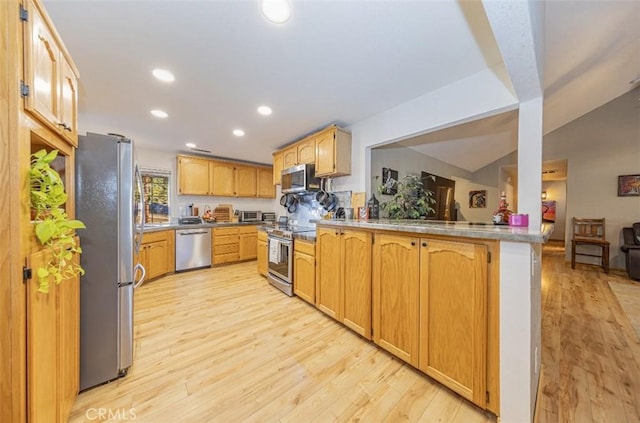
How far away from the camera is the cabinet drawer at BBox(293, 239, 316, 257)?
2.63m

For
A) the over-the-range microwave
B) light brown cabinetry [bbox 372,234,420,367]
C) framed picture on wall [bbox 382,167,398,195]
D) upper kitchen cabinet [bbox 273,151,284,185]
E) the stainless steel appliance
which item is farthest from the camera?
the stainless steel appliance

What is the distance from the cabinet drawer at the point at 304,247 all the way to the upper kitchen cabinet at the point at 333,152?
94cm

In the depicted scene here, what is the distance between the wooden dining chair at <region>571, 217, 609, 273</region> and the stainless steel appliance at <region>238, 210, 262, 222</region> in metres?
6.45

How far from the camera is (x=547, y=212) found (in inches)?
331

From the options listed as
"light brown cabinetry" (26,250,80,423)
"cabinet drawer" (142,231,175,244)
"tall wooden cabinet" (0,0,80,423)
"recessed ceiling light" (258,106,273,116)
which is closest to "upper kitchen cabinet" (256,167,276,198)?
"cabinet drawer" (142,231,175,244)

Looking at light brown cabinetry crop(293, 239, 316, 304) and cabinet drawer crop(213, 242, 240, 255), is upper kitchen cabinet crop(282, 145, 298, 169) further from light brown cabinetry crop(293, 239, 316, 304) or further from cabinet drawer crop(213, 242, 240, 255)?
cabinet drawer crop(213, 242, 240, 255)

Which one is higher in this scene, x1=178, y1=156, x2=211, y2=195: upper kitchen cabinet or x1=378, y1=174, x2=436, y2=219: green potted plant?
x1=178, y1=156, x2=211, y2=195: upper kitchen cabinet

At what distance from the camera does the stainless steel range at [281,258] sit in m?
2.96

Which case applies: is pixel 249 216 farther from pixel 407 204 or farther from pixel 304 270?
pixel 407 204

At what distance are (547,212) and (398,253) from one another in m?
10.2

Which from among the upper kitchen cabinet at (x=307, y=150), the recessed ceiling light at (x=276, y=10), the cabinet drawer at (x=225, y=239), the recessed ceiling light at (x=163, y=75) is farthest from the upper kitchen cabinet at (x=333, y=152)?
the cabinet drawer at (x=225, y=239)

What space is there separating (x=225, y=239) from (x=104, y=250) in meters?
3.09

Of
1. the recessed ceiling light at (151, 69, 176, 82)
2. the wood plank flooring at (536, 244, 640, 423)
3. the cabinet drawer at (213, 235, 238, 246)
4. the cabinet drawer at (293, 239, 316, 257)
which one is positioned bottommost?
the wood plank flooring at (536, 244, 640, 423)

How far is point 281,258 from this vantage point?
3145 millimetres
